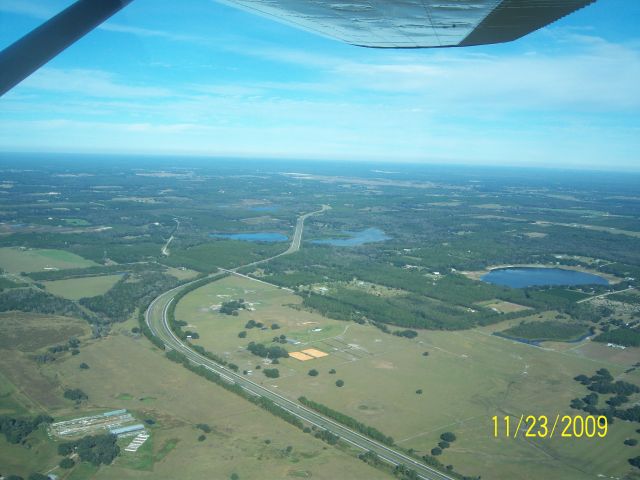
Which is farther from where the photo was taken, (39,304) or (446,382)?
(39,304)

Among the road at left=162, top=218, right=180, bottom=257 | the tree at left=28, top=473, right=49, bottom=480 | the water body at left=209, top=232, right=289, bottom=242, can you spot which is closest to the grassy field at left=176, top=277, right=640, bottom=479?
the tree at left=28, top=473, right=49, bottom=480

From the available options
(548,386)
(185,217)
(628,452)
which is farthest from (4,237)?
(628,452)

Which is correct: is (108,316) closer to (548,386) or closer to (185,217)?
(548,386)

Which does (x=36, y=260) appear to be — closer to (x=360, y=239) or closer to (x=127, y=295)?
(x=127, y=295)

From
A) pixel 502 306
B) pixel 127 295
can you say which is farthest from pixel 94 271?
pixel 502 306

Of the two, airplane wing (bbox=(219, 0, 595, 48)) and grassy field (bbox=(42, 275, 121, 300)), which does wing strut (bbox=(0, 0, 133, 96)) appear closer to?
airplane wing (bbox=(219, 0, 595, 48))

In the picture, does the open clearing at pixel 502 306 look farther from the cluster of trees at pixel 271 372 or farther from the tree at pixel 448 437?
the tree at pixel 448 437

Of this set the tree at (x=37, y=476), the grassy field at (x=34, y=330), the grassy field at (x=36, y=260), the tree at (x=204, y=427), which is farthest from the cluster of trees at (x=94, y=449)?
the grassy field at (x=36, y=260)
